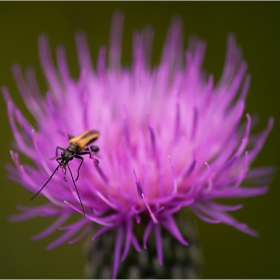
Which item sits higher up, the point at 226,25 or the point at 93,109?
the point at 226,25

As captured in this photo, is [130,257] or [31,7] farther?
[31,7]

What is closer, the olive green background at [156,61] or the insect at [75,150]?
the insect at [75,150]

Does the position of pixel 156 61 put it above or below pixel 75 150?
above

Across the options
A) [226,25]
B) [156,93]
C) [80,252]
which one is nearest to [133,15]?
[226,25]

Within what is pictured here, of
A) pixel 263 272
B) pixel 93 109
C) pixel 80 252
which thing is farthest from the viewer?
pixel 80 252

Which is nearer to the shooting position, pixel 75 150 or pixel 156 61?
pixel 75 150

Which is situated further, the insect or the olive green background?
the olive green background

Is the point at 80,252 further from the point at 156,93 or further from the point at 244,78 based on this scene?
the point at 244,78

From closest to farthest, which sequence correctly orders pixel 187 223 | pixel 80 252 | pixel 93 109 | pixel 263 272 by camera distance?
pixel 187 223, pixel 93 109, pixel 263 272, pixel 80 252
